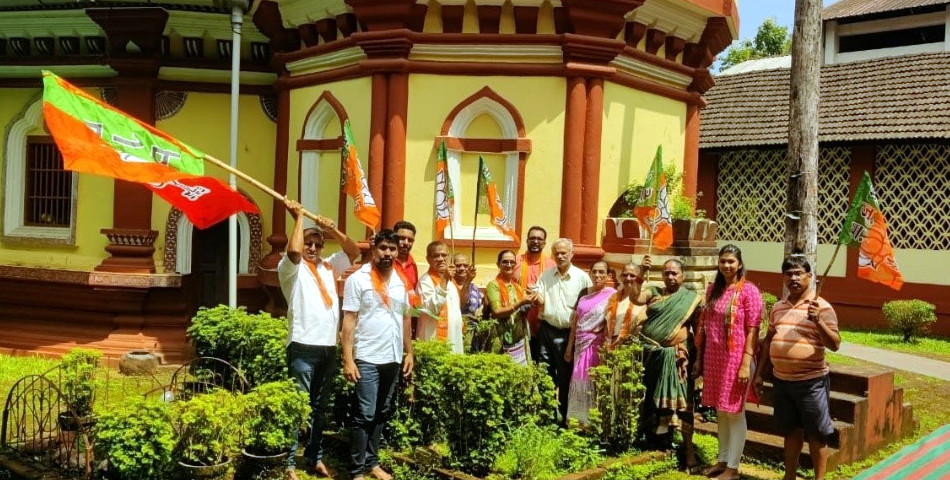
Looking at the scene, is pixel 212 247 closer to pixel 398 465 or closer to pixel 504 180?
pixel 504 180

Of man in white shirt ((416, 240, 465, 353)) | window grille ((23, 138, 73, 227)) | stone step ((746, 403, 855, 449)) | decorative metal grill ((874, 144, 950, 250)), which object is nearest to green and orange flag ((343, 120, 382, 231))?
man in white shirt ((416, 240, 465, 353))

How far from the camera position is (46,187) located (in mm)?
12008

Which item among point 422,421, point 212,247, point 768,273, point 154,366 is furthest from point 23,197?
point 768,273

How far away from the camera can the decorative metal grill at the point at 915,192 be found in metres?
15.3

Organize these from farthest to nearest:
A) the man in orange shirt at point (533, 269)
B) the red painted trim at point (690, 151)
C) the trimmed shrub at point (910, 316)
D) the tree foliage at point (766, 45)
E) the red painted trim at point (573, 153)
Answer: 1. the tree foliage at point (766, 45)
2. the trimmed shrub at point (910, 316)
3. the red painted trim at point (690, 151)
4. the red painted trim at point (573, 153)
5. the man in orange shirt at point (533, 269)

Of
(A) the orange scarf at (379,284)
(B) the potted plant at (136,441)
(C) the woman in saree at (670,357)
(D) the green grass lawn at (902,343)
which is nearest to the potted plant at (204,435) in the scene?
(B) the potted plant at (136,441)

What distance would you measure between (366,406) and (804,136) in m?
5.34

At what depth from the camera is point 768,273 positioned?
17.6 meters

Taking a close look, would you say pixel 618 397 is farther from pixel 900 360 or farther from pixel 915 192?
pixel 915 192

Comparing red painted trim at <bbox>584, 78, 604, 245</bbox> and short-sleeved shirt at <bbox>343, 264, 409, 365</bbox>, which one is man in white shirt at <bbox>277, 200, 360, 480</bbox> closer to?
short-sleeved shirt at <bbox>343, 264, 409, 365</bbox>

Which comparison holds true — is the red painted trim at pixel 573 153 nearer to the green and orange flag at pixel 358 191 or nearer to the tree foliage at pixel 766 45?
the green and orange flag at pixel 358 191

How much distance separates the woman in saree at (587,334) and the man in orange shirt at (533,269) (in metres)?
0.48

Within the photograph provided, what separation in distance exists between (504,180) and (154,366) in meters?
5.24

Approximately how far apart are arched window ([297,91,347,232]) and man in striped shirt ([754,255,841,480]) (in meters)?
5.94
